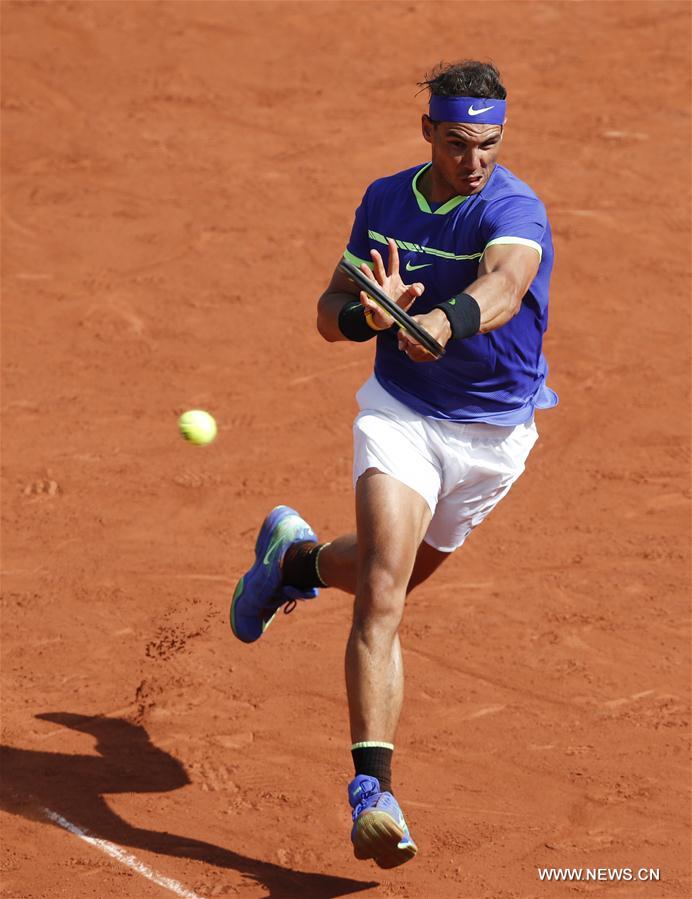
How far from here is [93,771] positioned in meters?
6.02

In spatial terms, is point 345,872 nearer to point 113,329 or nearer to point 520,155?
point 113,329

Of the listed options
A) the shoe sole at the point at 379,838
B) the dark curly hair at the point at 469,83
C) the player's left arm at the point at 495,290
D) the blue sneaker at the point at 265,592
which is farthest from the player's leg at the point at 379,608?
the dark curly hair at the point at 469,83

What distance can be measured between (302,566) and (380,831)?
1.90 m

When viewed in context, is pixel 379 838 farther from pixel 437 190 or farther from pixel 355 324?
pixel 437 190

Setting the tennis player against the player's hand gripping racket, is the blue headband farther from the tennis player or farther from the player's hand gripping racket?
the player's hand gripping racket

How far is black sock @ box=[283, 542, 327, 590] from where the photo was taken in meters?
6.34

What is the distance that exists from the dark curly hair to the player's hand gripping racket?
0.88 m

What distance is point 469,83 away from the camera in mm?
5379

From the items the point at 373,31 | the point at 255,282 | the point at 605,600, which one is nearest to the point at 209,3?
the point at 373,31

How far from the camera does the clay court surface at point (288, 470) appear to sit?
570 centimetres

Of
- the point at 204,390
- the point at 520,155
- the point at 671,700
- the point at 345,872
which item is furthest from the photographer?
the point at 520,155

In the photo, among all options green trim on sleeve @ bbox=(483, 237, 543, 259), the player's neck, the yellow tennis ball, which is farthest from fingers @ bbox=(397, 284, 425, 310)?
the yellow tennis ball

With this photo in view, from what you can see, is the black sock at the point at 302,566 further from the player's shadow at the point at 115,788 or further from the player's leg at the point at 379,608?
the player's leg at the point at 379,608

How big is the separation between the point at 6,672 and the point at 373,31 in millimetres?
10185
